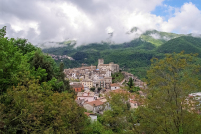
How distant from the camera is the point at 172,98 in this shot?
40.5 feet

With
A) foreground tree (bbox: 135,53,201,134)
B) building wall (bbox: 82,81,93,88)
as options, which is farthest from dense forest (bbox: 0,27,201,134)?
building wall (bbox: 82,81,93,88)

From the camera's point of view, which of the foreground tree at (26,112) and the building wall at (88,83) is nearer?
the foreground tree at (26,112)

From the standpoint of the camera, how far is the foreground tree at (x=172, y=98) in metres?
11.2

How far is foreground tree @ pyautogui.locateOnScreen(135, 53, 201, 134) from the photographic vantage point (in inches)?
441

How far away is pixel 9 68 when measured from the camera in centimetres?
1287

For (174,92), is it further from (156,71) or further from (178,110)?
(156,71)


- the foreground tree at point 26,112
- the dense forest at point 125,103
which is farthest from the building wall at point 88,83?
the foreground tree at point 26,112

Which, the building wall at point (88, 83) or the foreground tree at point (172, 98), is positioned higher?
the foreground tree at point (172, 98)

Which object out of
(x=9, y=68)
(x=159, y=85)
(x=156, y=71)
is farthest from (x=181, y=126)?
(x=9, y=68)

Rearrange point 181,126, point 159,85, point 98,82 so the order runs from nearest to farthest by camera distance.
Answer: point 181,126
point 159,85
point 98,82

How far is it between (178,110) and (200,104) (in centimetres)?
156

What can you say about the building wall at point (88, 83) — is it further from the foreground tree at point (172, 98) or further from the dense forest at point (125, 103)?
the foreground tree at point (172, 98)

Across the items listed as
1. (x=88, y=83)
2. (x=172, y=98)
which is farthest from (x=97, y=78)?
(x=172, y=98)

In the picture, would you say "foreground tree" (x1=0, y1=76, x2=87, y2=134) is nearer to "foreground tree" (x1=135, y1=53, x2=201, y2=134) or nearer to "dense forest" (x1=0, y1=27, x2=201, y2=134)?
"dense forest" (x1=0, y1=27, x2=201, y2=134)
